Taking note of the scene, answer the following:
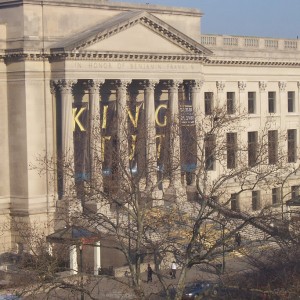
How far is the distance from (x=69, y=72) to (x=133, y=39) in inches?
250

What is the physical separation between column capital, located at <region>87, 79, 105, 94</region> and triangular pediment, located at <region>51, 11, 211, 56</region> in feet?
6.50

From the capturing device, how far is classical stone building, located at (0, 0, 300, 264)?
6612cm

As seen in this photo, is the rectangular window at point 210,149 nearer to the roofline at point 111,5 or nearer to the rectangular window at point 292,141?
the roofline at point 111,5

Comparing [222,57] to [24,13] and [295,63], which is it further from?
[24,13]

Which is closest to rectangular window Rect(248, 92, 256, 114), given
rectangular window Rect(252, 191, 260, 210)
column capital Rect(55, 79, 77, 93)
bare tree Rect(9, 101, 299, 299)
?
bare tree Rect(9, 101, 299, 299)

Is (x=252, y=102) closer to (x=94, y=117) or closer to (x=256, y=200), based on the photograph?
(x=256, y=200)

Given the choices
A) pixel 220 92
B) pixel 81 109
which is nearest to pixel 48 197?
pixel 81 109

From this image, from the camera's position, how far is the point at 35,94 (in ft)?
219

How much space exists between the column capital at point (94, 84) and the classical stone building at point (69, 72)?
0.21ft

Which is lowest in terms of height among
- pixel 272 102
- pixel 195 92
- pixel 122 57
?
pixel 272 102

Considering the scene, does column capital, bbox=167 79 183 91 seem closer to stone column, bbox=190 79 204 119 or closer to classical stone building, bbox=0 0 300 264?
classical stone building, bbox=0 0 300 264

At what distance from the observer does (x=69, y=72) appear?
66438 mm

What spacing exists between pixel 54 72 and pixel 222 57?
19.2 metres

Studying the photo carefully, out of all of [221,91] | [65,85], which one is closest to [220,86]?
[221,91]
